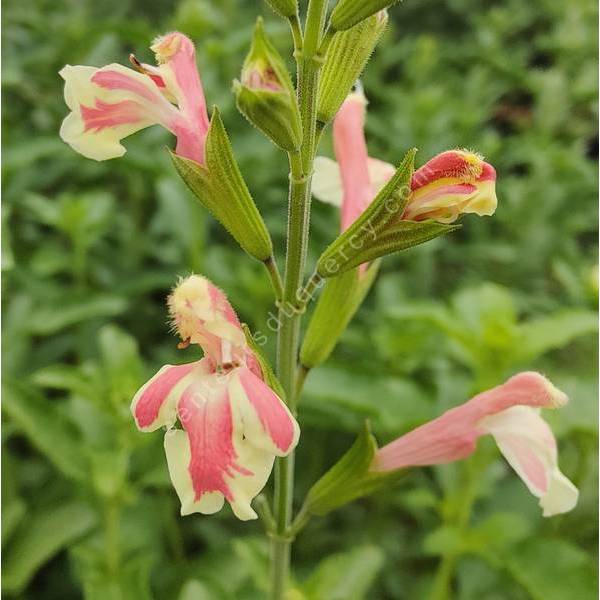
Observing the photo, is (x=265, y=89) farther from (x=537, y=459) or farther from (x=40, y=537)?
(x=40, y=537)

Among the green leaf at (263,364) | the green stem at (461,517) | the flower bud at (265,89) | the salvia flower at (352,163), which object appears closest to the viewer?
the flower bud at (265,89)

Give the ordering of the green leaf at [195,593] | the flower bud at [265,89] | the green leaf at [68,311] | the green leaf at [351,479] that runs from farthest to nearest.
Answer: the green leaf at [68,311], the green leaf at [195,593], the green leaf at [351,479], the flower bud at [265,89]

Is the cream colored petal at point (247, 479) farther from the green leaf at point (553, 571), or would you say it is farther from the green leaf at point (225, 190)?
the green leaf at point (553, 571)

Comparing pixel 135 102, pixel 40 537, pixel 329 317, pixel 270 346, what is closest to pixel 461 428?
pixel 329 317

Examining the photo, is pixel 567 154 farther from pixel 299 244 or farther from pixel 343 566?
pixel 299 244

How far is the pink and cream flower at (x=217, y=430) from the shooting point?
653 millimetres

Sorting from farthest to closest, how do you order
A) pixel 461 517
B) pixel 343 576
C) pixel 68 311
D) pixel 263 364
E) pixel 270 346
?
pixel 270 346 < pixel 68 311 < pixel 461 517 < pixel 343 576 < pixel 263 364

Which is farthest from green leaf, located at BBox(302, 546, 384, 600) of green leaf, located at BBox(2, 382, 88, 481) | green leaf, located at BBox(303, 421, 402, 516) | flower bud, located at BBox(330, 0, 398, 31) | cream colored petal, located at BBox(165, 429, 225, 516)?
flower bud, located at BBox(330, 0, 398, 31)

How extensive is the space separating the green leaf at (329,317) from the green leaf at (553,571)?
0.56m

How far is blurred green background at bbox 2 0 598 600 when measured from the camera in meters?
1.25

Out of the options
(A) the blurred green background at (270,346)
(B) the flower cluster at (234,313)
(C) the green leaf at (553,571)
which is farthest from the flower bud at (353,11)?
(C) the green leaf at (553,571)

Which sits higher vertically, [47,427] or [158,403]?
[158,403]

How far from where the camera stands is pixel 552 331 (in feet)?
4.34

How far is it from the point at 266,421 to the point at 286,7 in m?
0.38
